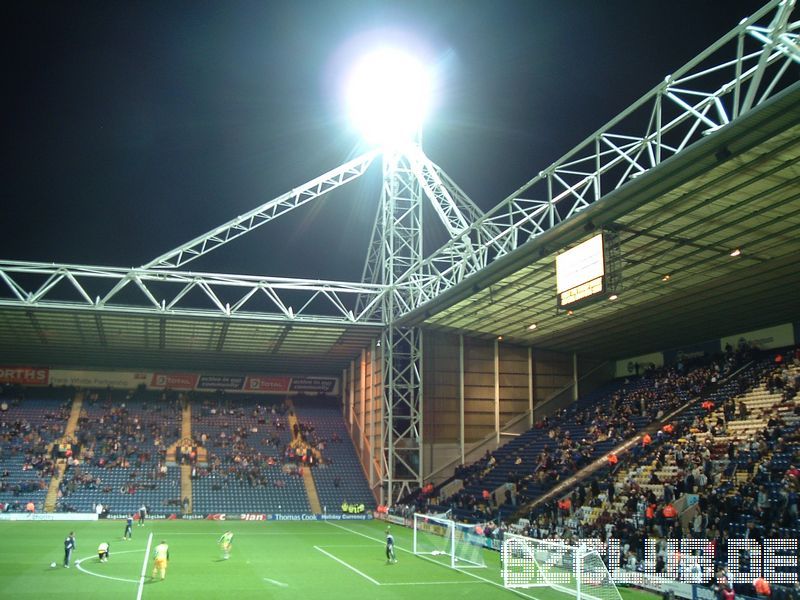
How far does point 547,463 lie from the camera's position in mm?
40188

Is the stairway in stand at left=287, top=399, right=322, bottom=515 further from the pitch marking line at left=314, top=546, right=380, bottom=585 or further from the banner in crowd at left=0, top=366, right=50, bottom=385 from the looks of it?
the banner in crowd at left=0, top=366, right=50, bottom=385

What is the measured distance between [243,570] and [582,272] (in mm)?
16198

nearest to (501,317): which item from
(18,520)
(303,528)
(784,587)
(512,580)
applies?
(303,528)

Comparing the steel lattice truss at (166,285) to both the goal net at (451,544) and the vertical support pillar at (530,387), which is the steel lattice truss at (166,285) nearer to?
the vertical support pillar at (530,387)

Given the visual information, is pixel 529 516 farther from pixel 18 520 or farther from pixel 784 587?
pixel 18 520

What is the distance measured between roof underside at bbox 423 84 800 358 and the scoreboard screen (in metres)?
0.93

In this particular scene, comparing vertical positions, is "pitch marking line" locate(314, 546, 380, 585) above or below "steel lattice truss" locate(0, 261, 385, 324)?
below

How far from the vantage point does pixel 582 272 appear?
26188mm

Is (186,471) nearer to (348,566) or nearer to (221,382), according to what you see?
(221,382)

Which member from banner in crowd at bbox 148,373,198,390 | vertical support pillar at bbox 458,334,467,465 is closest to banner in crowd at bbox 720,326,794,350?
vertical support pillar at bbox 458,334,467,465

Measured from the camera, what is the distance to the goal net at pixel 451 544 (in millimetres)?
28547

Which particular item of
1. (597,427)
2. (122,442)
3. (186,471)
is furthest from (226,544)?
(122,442)

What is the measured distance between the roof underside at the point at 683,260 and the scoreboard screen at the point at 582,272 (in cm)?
93

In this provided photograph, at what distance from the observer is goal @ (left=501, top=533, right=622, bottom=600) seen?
21.6 meters
